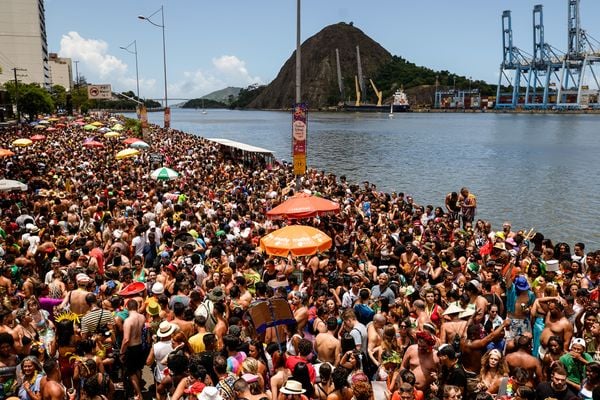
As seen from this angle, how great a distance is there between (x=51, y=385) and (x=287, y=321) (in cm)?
258

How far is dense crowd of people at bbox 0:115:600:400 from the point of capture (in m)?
5.00

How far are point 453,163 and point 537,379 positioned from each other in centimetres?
4175

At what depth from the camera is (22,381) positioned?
16.7ft

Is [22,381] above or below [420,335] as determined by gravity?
below

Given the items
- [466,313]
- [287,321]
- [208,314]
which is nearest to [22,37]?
[208,314]

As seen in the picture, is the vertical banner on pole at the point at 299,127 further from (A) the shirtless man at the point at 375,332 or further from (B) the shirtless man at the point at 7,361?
(B) the shirtless man at the point at 7,361

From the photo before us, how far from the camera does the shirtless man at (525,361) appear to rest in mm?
5207

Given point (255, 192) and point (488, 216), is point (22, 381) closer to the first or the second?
point (255, 192)

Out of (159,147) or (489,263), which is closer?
(489,263)

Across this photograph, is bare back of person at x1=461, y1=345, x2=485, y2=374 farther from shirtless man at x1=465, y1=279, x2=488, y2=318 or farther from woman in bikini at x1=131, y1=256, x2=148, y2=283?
woman in bikini at x1=131, y1=256, x2=148, y2=283

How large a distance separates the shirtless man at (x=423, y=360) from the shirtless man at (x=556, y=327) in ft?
4.86

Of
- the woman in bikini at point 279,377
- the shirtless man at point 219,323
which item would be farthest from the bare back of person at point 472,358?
the shirtless man at point 219,323

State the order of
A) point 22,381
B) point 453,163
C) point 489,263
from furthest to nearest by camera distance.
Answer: point 453,163
point 489,263
point 22,381

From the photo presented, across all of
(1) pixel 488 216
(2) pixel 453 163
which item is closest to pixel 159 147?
(1) pixel 488 216
